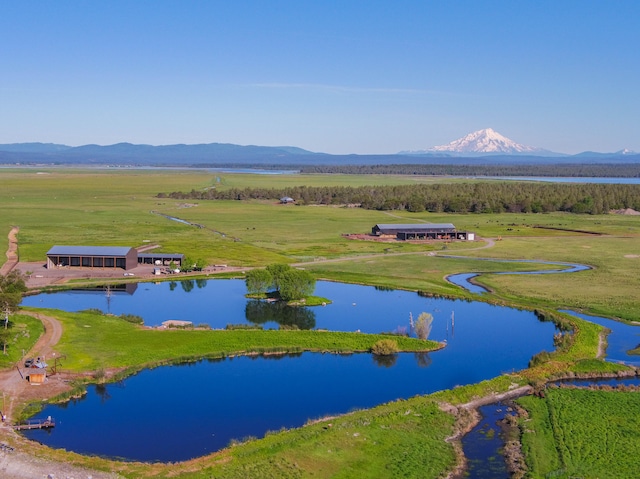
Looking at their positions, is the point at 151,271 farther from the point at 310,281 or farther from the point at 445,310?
the point at 445,310

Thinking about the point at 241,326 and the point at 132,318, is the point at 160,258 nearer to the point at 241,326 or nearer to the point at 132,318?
the point at 132,318

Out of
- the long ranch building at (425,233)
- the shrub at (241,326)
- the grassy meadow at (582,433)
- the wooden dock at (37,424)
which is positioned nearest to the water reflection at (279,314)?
the shrub at (241,326)

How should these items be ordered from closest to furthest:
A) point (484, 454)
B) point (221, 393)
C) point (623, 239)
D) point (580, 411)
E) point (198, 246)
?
1. point (484, 454)
2. point (580, 411)
3. point (221, 393)
4. point (198, 246)
5. point (623, 239)

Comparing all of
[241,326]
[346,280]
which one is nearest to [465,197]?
[346,280]

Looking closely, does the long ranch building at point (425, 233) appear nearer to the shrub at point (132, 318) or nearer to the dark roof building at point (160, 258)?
the dark roof building at point (160, 258)

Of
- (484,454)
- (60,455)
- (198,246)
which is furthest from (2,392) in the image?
(198,246)

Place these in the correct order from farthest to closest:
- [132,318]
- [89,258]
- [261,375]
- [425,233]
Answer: [425,233], [89,258], [132,318], [261,375]
